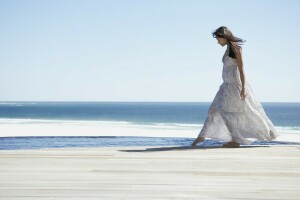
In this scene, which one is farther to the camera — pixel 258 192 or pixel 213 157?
pixel 213 157

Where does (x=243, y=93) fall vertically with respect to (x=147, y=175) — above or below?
above

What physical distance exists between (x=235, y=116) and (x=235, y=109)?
0.09 meters

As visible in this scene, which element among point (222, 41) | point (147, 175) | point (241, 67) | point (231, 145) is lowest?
point (231, 145)

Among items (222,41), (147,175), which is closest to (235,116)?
(222,41)

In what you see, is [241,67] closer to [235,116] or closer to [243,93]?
[243,93]

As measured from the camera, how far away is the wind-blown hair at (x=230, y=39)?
5.23 m

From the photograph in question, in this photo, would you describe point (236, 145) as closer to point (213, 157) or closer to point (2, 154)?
point (213, 157)

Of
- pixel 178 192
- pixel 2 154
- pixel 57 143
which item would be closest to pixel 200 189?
pixel 178 192

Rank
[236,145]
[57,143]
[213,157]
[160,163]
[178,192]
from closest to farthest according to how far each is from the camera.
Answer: [178,192] < [160,163] < [213,157] < [236,145] < [57,143]

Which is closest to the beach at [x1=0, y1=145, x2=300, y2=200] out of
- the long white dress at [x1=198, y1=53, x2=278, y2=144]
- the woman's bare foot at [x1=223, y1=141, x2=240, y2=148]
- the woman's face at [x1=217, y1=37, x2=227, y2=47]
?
the woman's bare foot at [x1=223, y1=141, x2=240, y2=148]

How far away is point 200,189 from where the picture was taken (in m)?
Result: 2.35

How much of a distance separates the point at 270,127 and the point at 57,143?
20.5 feet

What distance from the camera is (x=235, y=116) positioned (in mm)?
5293

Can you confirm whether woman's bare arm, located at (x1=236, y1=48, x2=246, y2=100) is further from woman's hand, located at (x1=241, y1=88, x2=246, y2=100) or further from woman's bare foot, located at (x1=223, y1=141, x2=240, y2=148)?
woman's bare foot, located at (x1=223, y1=141, x2=240, y2=148)
